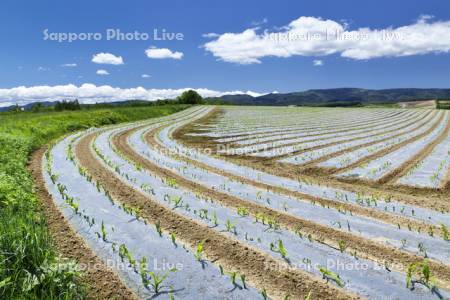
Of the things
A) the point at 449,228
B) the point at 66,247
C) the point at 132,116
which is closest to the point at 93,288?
the point at 66,247

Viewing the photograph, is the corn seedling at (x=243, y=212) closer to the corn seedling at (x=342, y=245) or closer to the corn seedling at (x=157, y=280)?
the corn seedling at (x=342, y=245)

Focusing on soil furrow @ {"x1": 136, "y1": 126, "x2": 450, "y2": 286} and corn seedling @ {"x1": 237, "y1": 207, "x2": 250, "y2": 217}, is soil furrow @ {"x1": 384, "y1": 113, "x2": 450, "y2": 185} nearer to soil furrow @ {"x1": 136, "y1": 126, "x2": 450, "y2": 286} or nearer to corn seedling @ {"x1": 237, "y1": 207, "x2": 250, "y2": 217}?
soil furrow @ {"x1": 136, "y1": 126, "x2": 450, "y2": 286}

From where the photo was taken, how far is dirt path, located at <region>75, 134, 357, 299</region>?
509 cm

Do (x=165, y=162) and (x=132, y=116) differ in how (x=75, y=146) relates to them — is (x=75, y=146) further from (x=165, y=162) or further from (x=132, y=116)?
(x=132, y=116)

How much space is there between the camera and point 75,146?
1867cm

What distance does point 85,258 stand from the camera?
6113 millimetres

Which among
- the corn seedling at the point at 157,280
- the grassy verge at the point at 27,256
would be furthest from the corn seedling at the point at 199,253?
the grassy verge at the point at 27,256

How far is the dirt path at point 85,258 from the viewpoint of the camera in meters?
5.16

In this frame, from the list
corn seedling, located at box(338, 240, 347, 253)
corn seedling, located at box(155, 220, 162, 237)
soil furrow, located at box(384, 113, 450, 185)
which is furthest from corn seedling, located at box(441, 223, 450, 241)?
corn seedling, located at box(155, 220, 162, 237)

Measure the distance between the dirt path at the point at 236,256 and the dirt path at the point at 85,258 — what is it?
156 cm

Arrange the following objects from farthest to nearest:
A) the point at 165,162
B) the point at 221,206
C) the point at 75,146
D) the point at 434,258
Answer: the point at 75,146
the point at 165,162
the point at 221,206
the point at 434,258

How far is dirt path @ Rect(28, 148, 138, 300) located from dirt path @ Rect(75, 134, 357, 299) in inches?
61.5

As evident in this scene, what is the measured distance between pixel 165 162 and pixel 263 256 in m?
8.98

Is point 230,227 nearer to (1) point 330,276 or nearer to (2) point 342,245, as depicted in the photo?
(2) point 342,245
